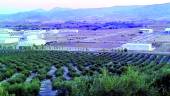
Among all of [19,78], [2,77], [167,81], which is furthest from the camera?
[2,77]

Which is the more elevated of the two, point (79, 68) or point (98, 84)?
point (98, 84)

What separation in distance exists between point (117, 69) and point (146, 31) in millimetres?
87102

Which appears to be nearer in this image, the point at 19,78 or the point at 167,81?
the point at 167,81

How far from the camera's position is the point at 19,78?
97.2 ft

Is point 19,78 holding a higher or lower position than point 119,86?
lower

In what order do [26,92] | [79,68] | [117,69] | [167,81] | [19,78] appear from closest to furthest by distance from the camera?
[167,81] < [26,92] < [19,78] < [117,69] < [79,68]

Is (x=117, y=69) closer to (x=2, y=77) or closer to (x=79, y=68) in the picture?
(x=79, y=68)

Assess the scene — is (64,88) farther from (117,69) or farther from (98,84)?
(117,69)

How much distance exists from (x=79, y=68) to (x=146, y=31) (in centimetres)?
8423

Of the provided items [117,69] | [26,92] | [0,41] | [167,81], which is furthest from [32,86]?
[0,41]

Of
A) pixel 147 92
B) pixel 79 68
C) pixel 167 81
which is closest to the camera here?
pixel 147 92

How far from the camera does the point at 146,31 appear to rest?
122 m

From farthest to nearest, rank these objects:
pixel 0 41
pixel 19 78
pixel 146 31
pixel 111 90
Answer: pixel 146 31 < pixel 0 41 < pixel 19 78 < pixel 111 90

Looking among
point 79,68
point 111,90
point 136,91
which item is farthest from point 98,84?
point 79,68
